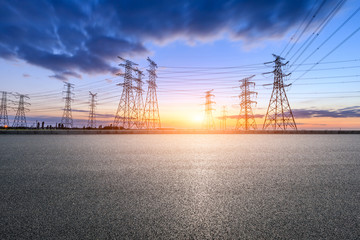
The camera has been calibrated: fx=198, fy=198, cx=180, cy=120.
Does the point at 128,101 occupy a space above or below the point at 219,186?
above

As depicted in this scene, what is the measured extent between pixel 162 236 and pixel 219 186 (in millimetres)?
1653

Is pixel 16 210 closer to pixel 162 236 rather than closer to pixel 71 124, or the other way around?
pixel 162 236

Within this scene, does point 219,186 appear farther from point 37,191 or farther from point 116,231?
point 37,191

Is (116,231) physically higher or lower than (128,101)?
lower

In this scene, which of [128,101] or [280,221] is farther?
[128,101]

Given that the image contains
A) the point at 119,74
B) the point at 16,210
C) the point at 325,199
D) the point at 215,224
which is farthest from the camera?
the point at 119,74

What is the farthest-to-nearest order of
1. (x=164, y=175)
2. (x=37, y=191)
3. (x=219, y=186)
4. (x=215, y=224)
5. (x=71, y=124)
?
(x=71, y=124), (x=164, y=175), (x=219, y=186), (x=37, y=191), (x=215, y=224)

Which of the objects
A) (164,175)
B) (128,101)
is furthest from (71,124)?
(164,175)

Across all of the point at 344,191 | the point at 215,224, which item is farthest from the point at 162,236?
the point at 344,191

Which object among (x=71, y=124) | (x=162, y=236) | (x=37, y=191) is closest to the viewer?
(x=162, y=236)

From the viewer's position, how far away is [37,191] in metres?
2.85

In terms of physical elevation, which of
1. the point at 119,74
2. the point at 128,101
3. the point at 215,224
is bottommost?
the point at 215,224

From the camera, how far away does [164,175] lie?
12.6ft

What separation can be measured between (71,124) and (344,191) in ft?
188
